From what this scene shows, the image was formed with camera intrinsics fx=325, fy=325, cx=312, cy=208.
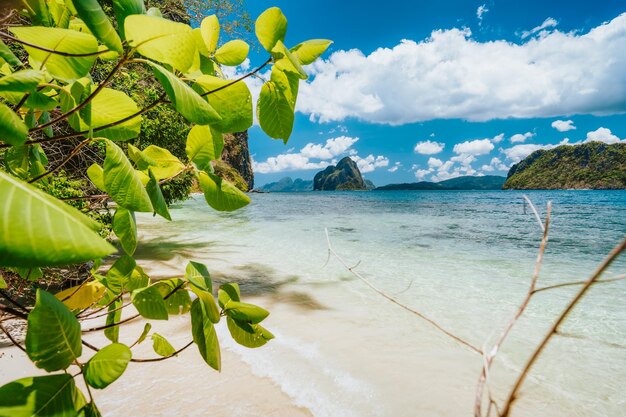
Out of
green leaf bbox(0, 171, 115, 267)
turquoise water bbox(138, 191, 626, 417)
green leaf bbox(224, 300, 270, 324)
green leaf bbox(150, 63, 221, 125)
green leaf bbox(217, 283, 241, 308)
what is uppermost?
green leaf bbox(150, 63, 221, 125)

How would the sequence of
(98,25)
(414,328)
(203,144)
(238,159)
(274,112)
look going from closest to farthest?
(98,25) < (274,112) < (203,144) < (414,328) < (238,159)

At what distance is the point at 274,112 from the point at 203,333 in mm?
431

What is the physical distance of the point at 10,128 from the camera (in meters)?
0.41

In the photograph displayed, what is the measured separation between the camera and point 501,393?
3.75m

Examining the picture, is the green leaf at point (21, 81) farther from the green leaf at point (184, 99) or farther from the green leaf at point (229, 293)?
the green leaf at point (229, 293)

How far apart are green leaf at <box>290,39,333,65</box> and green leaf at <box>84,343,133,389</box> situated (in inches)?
22.6

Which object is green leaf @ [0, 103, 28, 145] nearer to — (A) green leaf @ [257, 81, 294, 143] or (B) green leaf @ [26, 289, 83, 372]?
(B) green leaf @ [26, 289, 83, 372]

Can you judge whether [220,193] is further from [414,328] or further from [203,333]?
[414,328]

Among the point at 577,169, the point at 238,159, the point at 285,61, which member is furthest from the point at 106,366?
the point at 577,169

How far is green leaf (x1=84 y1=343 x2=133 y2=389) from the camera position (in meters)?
0.51

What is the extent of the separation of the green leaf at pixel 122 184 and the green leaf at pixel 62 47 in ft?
0.40

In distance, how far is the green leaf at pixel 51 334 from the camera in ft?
1.35

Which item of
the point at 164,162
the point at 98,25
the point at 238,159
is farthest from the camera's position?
the point at 238,159

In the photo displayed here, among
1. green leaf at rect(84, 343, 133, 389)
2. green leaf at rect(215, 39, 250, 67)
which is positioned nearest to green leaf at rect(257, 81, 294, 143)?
green leaf at rect(215, 39, 250, 67)
